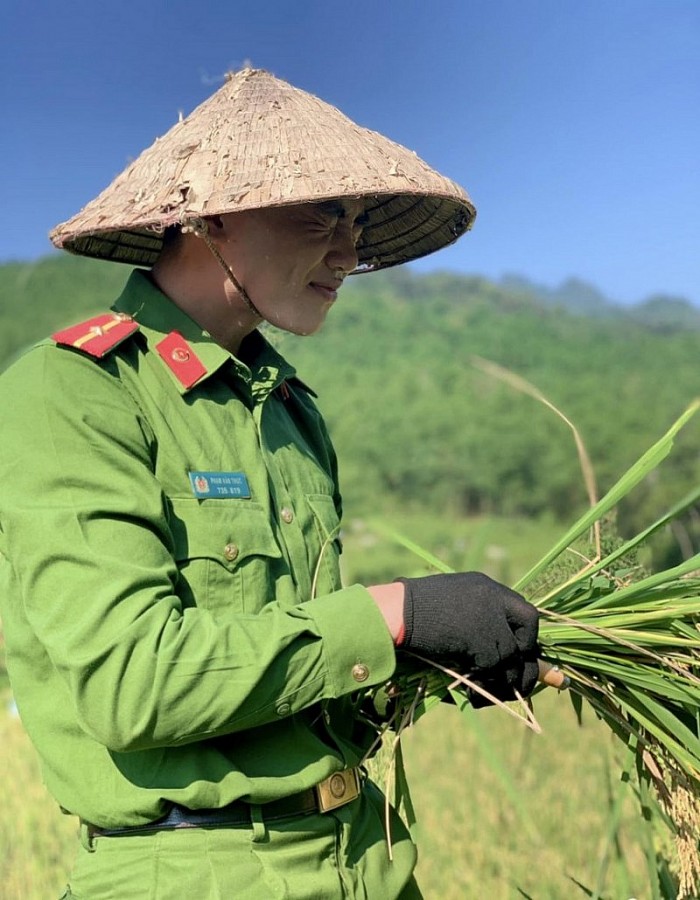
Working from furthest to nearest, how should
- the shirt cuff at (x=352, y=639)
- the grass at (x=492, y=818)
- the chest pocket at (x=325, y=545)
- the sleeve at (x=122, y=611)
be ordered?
the grass at (x=492, y=818) < the chest pocket at (x=325, y=545) < the shirt cuff at (x=352, y=639) < the sleeve at (x=122, y=611)

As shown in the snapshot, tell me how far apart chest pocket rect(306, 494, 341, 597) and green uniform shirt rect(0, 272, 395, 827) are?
0.6 inches

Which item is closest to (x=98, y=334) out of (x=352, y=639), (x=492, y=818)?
(x=352, y=639)

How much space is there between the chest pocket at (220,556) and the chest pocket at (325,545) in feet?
0.51

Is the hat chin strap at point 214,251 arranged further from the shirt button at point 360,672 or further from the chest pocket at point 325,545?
the shirt button at point 360,672

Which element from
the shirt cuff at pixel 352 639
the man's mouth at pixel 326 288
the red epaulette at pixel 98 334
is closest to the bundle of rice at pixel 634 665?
the shirt cuff at pixel 352 639

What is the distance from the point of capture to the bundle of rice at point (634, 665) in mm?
1656

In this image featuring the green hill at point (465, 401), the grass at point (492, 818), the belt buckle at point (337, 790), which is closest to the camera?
the belt buckle at point (337, 790)

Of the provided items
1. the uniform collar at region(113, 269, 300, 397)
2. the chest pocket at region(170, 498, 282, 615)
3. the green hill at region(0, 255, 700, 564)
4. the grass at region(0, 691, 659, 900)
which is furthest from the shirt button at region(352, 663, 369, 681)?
the green hill at region(0, 255, 700, 564)

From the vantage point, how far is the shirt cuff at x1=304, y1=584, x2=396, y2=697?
1.42 m

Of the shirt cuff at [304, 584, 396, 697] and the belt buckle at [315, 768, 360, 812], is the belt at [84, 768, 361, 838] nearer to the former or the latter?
the belt buckle at [315, 768, 360, 812]

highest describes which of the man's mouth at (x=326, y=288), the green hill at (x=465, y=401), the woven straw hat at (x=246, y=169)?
the woven straw hat at (x=246, y=169)

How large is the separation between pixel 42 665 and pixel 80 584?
0.22 m

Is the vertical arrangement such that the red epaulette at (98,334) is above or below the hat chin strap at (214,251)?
below

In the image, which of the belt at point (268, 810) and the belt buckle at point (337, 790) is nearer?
the belt at point (268, 810)
